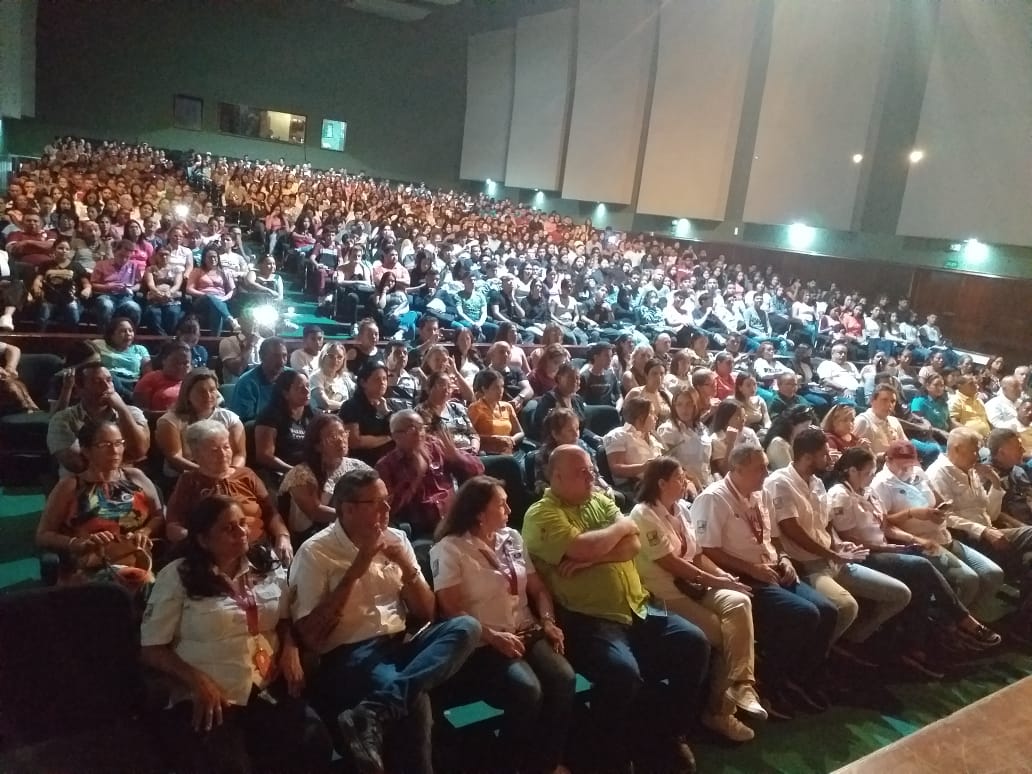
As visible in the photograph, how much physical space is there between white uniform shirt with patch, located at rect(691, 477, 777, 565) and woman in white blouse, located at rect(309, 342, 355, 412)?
2.40 meters

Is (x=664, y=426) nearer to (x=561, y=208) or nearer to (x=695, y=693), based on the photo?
(x=695, y=693)

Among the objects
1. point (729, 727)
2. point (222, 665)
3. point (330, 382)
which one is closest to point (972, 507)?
point (729, 727)

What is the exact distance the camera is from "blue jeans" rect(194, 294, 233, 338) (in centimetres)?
677

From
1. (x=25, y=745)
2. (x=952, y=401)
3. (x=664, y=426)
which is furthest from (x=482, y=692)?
(x=952, y=401)

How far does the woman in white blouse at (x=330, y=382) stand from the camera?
15.3ft

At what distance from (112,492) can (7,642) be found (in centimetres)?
81

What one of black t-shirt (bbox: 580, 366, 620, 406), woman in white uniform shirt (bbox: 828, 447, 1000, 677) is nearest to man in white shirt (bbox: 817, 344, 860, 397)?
black t-shirt (bbox: 580, 366, 620, 406)

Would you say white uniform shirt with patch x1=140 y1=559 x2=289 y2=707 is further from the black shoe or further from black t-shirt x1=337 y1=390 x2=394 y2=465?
black t-shirt x1=337 y1=390 x2=394 y2=465

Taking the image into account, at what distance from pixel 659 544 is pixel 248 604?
5.02ft

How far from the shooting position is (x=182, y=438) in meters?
3.40

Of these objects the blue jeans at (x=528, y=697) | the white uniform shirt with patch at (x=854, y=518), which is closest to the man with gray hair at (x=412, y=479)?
the blue jeans at (x=528, y=697)

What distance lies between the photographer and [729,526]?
10.5 feet

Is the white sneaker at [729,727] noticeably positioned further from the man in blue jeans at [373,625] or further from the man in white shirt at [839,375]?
the man in white shirt at [839,375]

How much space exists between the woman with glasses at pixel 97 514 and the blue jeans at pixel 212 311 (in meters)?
4.35
